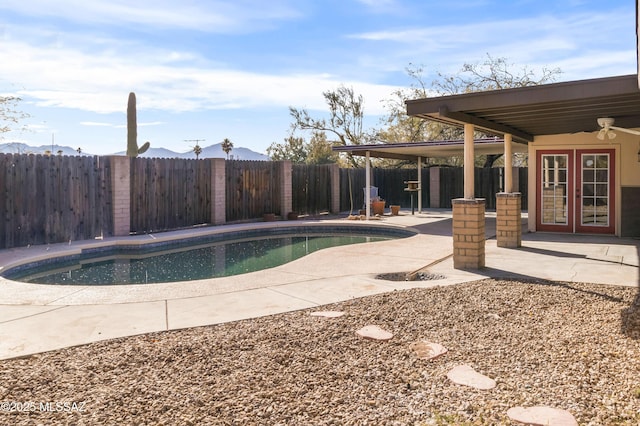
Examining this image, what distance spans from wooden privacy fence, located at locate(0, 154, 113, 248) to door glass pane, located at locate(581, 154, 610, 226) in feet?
36.5

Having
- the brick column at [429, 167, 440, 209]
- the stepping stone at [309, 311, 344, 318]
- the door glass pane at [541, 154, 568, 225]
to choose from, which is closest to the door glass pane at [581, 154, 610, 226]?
the door glass pane at [541, 154, 568, 225]

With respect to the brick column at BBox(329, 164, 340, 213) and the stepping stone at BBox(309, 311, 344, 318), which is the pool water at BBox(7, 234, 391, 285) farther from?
the brick column at BBox(329, 164, 340, 213)

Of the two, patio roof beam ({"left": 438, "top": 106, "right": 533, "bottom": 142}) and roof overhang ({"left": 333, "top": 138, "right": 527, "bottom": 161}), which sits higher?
roof overhang ({"left": 333, "top": 138, "right": 527, "bottom": 161})

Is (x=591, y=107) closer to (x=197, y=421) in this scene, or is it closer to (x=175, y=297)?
(x=175, y=297)

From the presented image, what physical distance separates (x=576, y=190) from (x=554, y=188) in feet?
1.55

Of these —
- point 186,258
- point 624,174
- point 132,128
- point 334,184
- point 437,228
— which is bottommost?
point 186,258

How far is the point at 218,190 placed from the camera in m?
15.2

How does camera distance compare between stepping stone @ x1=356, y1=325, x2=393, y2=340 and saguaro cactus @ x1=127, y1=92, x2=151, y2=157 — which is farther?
saguaro cactus @ x1=127, y1=92, x2=151, y2=157

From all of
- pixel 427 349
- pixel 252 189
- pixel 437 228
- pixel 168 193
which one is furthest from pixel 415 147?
pixel 427 349

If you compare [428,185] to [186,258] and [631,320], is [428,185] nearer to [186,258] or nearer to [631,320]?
[186,258]

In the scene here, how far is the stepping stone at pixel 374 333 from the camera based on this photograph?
14.0 ft

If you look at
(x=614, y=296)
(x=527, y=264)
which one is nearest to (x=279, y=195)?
(x=527, y=264)

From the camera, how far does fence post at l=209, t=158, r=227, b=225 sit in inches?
594

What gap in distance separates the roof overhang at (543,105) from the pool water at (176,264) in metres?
4.02
